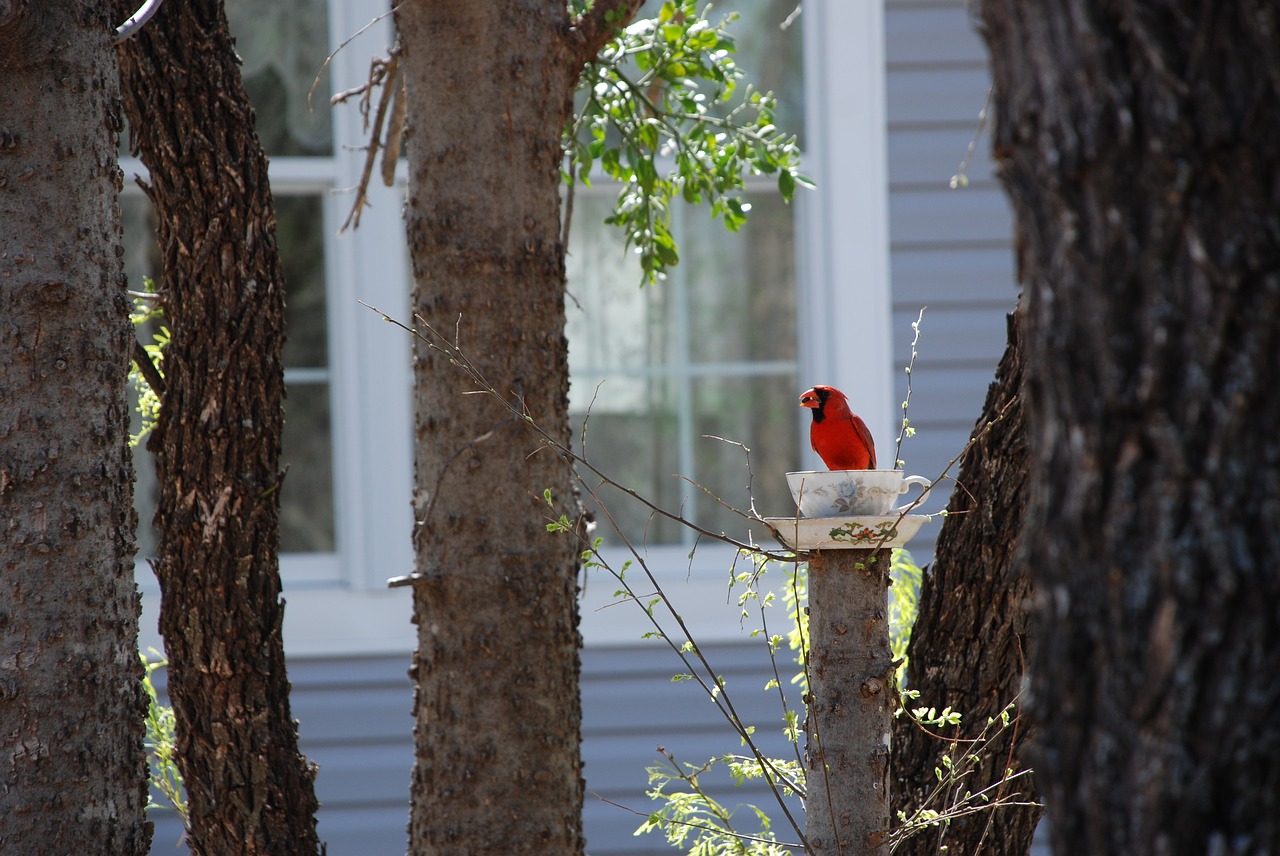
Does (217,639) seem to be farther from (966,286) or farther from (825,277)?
(966,286)

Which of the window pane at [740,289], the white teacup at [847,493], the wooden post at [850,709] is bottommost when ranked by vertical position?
the wooden post at [850,709]

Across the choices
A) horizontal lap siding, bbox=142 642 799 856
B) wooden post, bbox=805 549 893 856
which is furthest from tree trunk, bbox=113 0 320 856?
horizontal lap siding, bbox=142 642 799 856

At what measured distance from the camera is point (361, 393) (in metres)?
4.46

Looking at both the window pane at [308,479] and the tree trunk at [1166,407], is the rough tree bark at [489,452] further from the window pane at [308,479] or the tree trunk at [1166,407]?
the window pane at [308,479]

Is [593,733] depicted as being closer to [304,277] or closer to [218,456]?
[304,277]

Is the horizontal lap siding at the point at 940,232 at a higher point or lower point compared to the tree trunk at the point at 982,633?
higher

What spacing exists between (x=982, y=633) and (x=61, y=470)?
1711 millimetres

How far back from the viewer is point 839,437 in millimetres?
2451

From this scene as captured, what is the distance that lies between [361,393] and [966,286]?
230cm

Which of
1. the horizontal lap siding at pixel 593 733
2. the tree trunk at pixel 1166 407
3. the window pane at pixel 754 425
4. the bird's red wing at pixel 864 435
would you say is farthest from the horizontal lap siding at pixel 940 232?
the tree trunk at pixel 1166 407

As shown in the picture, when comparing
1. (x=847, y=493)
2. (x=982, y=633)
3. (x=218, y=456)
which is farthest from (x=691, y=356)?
(x=847, y=493)

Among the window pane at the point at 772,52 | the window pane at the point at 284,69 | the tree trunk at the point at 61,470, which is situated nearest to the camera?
the tree trunk at the point at 61,470

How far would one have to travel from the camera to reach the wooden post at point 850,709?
74.6 inches

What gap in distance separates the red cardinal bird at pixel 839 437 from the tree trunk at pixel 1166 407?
146cm
